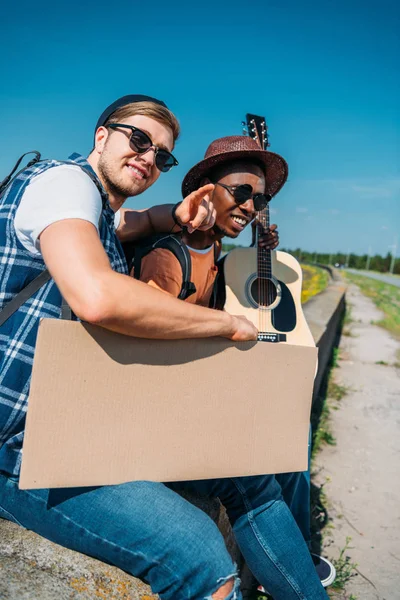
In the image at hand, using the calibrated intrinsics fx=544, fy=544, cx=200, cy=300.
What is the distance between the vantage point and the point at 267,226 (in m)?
3.86

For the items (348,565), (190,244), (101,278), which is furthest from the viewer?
(348,565)

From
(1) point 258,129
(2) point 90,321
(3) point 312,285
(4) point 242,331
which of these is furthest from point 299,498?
(3) point 312,285

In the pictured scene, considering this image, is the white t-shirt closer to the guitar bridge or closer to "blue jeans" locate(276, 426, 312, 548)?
"blue jeans" locate(276, 426, 312, 548)

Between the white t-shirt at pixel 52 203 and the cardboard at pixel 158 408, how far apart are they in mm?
319

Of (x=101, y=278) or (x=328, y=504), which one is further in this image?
(x=328, y=504)

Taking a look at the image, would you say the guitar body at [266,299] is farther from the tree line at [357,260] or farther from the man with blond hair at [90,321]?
the tree line at [357,260]

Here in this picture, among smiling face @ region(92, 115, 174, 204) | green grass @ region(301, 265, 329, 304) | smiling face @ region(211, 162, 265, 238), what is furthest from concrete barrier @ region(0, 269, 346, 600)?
green grass @ region(301, 265, 329, 304)

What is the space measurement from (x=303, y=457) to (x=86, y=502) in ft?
2.82

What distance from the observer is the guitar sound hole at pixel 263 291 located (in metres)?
3.62

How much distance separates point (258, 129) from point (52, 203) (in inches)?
110

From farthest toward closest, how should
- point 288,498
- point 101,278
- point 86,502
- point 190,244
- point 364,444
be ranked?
point 364,444
point 190,244
point 288,498
point 86,502
point 101,278

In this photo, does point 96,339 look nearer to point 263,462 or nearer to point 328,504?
point 263,462

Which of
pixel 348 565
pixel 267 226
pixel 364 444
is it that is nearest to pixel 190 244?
pixel 267 226

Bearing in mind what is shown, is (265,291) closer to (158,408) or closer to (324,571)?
(324,571)
